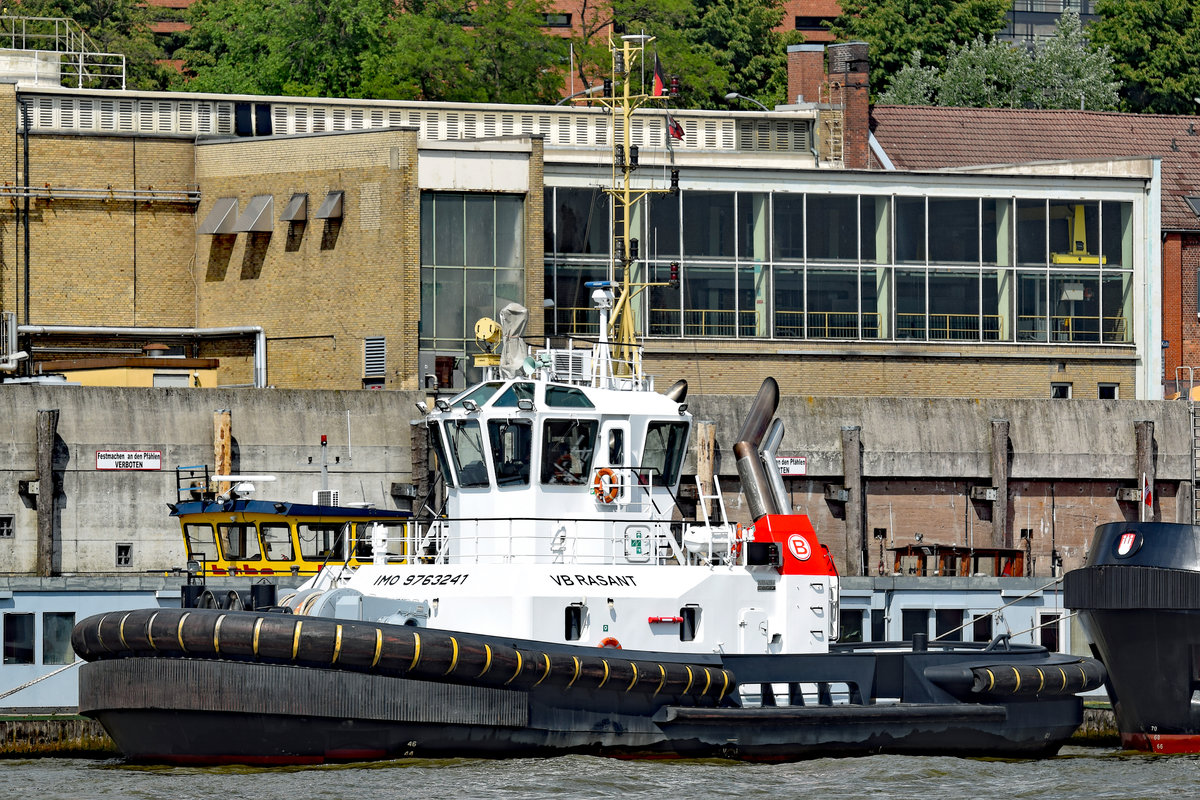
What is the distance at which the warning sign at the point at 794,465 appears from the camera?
36656mm

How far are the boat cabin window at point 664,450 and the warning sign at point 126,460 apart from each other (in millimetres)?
13824

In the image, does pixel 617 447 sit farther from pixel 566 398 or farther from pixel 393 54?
pixel 393 54

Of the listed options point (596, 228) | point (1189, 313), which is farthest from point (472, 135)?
point (1189, 313)

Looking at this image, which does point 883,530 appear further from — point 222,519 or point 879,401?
point 222,519

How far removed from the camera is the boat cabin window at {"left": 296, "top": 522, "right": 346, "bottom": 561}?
2955 centimetres

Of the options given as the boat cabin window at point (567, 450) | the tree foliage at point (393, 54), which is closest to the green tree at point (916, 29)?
the tree foliage at point (393, 54)

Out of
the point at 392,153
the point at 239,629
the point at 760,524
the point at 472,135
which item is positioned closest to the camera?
the point at 239,629

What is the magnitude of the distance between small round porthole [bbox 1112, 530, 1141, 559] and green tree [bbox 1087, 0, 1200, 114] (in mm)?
42051

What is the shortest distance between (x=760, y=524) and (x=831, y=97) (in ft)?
96.6

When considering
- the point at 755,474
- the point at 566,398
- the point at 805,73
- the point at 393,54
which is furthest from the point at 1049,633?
the point at 393,54

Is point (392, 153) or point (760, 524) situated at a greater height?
point (392, 153)

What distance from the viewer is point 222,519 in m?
29.3

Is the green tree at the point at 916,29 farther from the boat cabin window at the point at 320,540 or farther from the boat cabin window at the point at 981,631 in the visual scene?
the boat cabin window at the point at 320,540

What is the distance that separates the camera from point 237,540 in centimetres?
2933
